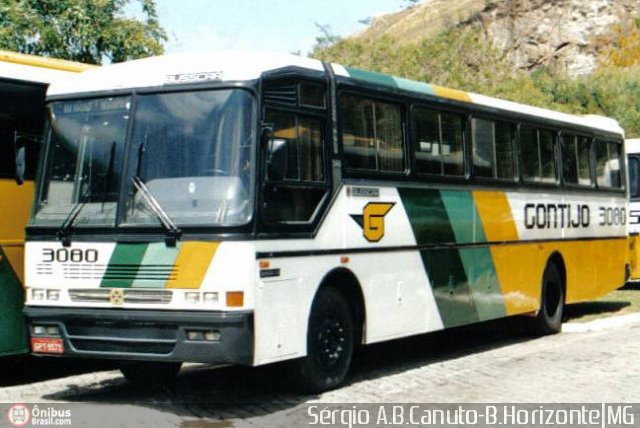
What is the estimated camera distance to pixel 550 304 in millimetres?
15523

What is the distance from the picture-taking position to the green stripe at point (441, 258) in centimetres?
1194

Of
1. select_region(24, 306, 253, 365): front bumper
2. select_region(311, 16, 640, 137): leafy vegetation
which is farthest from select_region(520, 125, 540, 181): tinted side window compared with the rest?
select_region(311, 16, 640, 137): leafy vegetation

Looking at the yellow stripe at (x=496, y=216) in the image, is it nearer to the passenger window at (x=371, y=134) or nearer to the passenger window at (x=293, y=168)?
the passenger window at (x=371, y=134)

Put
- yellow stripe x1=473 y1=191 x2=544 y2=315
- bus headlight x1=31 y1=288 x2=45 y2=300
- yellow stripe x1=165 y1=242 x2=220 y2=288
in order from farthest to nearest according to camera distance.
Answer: yellow stripe x1=473 y1=191 x2=544 y2=315
bus headlight x1=31 y1=288 x2=45 y2=300
yellow stripe x1=165 y1=242 x2=220 y2=288

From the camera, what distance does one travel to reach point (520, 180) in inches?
574

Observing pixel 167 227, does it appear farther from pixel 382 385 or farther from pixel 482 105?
pixel 482 105

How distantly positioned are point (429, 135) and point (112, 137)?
159 inches

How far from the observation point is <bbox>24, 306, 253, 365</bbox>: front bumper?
8992 millimetres

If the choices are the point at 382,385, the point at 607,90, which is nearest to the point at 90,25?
the point at 382,385

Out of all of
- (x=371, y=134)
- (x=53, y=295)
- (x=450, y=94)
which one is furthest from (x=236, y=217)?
(x=450, y=94)

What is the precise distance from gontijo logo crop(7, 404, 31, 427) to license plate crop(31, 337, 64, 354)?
51 centimetres

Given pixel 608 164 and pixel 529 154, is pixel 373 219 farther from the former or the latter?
pixel 608 164

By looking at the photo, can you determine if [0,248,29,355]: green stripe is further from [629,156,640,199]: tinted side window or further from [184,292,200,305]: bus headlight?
[629,156,640,199]: tinted side window

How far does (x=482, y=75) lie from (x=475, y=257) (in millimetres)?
42704
